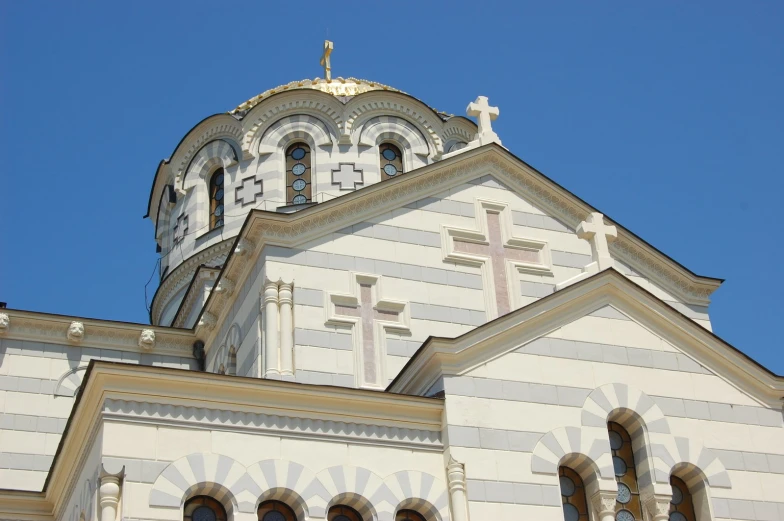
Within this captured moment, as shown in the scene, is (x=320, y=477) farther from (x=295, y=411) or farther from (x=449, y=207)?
(x=449, y=207)

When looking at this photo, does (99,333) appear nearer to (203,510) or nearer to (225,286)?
(225,286)

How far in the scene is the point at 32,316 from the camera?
2264cm

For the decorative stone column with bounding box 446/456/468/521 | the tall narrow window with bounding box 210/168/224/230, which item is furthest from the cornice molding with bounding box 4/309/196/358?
the decorative stone column with bounding box 446/456/468/521

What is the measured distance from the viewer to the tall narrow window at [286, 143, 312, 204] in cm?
2622

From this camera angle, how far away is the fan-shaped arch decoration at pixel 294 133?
26.7 metres

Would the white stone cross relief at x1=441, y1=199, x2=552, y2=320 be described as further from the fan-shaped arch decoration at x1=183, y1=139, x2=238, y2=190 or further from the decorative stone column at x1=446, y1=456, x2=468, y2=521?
the fan-shaped arch decoration at x1=183, y1=139, x2=238, y2=190

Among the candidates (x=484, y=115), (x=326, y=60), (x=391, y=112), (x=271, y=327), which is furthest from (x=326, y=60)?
(x=271, y=327)

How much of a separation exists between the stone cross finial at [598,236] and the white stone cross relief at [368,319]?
3034 millimetres

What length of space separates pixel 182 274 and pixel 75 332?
4.87m

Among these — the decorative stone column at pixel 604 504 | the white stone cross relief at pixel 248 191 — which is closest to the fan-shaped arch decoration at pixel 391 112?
the white stone cross relief at pixel 248 191

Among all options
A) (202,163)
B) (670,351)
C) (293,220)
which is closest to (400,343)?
(293,220)

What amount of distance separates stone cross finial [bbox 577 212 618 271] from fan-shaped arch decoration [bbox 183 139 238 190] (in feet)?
34.5

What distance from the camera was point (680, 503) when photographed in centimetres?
1658

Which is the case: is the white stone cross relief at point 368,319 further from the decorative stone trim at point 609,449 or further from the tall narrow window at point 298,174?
the tall narrow window at point 298,174
